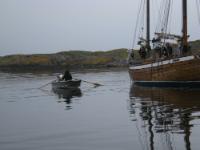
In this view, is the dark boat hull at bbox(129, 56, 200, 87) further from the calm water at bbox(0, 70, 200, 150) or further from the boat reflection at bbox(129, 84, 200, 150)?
the calm water at bbox(0, 70, 200, 150)

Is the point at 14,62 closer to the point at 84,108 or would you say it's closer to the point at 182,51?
the point at 182,51

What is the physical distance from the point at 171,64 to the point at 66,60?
84.6 m

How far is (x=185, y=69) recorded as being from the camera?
32.2 meters

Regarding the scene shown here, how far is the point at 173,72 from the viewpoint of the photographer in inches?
1310

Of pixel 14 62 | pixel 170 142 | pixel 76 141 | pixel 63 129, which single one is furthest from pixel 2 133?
pixel 14 62

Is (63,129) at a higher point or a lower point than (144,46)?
lower

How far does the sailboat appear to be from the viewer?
1260 inches

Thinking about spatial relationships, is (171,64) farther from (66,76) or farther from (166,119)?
(166,119)

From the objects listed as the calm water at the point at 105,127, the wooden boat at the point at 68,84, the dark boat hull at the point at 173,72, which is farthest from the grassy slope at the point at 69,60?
the calm water at the point at 105,127

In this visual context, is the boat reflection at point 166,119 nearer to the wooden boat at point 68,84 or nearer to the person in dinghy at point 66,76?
the wooden boat at point 68,84

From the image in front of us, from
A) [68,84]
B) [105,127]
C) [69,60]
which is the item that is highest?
[69,60]

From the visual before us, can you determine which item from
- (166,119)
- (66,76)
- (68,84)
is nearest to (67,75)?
(66,76)

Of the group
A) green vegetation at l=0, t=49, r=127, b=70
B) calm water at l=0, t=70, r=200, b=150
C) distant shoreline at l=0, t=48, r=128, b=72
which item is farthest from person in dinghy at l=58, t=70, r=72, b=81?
green vegetation at l=0, t=49, r=127, b=70

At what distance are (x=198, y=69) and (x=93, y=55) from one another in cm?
9524
